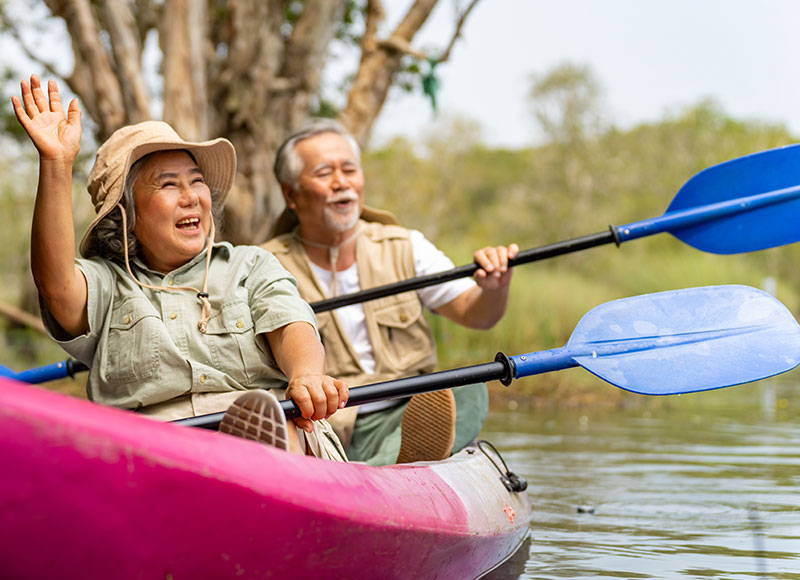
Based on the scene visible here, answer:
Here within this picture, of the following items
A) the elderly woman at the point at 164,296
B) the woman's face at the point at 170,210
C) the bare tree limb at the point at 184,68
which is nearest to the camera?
the elderly woman at the point at 164,296

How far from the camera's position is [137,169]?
2674mm

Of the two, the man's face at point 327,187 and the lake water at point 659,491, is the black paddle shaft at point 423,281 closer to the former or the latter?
the man's face at point 327,187

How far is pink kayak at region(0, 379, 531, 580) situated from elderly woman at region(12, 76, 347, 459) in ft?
1.29

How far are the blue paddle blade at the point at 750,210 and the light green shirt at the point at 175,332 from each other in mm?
2148

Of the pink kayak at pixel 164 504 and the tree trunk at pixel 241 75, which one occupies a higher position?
the tree trunk at pixel 241 75

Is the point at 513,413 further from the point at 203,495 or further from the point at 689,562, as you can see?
the point at 203,495

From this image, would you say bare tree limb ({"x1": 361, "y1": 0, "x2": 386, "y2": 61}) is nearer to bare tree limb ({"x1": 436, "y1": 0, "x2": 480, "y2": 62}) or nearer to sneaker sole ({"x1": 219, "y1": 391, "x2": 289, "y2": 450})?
bare tree limb ({"x1": 436, "y1": 0, "x2": 480, "y2": 62})

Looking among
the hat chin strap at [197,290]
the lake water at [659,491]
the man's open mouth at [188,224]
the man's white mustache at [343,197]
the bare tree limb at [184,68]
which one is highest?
the bare tree limb at [184,68]

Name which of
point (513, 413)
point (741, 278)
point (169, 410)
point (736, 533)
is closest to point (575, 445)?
point (513, 413)

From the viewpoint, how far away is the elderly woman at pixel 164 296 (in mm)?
2359

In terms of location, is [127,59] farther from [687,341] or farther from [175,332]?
[687,341]

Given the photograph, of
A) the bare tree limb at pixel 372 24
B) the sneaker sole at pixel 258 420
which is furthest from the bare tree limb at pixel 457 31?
the sneaker sole at pixel 258 420

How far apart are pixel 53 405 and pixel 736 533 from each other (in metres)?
2.69

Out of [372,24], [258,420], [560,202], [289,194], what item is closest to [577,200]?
[560,202]
